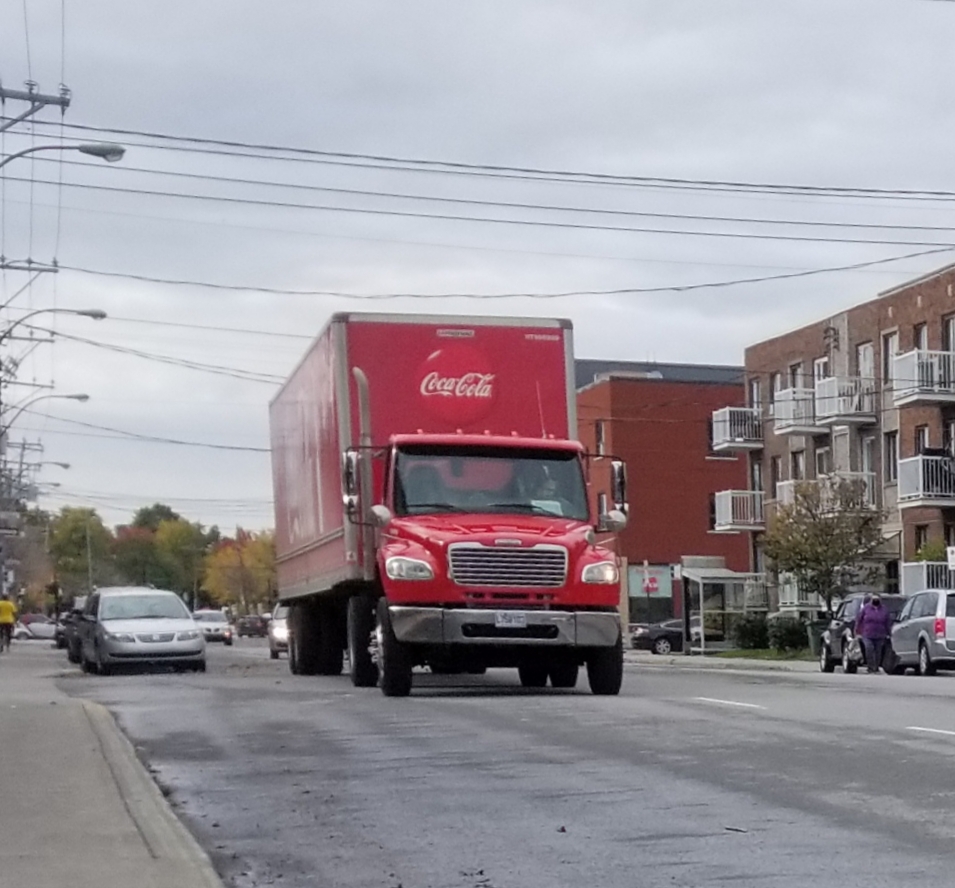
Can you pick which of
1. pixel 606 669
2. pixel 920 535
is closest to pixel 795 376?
pixel 920 535

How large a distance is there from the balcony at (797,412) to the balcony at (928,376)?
5.91m

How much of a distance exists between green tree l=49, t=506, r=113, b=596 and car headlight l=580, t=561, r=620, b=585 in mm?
155495

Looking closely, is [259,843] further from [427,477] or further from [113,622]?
[113,622]

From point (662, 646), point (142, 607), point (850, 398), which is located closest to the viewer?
point (142, 607)

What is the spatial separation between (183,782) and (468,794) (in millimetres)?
2037

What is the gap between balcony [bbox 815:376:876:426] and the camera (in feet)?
188

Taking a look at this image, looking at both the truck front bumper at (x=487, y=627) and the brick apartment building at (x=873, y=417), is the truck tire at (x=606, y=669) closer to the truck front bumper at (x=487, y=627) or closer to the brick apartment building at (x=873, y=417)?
the truck front bumper at (x=487, y=627)

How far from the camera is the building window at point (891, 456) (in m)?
57.0

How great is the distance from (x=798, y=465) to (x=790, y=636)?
1272 cm

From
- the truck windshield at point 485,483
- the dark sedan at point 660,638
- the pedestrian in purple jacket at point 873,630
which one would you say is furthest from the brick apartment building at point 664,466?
the truck windshield at point 485,483

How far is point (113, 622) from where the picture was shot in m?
31.5

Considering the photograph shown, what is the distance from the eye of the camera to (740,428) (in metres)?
65.9

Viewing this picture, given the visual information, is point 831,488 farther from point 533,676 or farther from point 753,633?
point 533,676

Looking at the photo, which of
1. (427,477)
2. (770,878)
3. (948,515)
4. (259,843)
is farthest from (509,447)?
(948,515)
